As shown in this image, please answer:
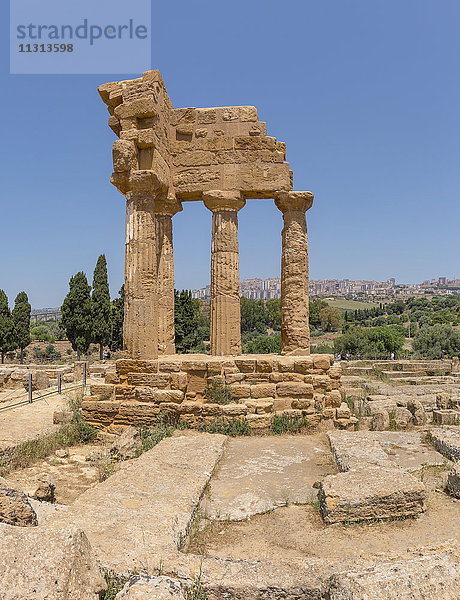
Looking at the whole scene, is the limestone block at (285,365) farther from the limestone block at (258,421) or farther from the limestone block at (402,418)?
the limestone block at (402,418)

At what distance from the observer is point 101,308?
36312mm

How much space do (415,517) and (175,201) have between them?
27.9 ft

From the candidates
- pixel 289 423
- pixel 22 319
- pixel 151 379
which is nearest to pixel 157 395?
pixel 151 379

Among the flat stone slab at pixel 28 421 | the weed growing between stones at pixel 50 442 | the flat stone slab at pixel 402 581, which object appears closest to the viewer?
the flat stone slab at pixel 402 581

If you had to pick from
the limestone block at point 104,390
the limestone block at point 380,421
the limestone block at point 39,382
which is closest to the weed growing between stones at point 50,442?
the limestone block at point 104,390

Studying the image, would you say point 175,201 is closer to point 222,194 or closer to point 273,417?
point 222,194

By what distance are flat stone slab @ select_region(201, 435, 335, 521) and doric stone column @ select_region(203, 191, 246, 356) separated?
9.10 feet

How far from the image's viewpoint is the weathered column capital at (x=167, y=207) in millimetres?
Answer: 10693

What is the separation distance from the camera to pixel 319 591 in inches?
111

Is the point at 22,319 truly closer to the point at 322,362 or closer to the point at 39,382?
the point at 39,382

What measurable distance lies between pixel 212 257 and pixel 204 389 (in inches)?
124

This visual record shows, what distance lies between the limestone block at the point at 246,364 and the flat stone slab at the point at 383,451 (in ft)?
6.99

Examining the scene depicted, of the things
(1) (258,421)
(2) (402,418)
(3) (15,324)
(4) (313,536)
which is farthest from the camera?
(3) (15,324)

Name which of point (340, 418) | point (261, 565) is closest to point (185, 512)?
point (261, 565)
